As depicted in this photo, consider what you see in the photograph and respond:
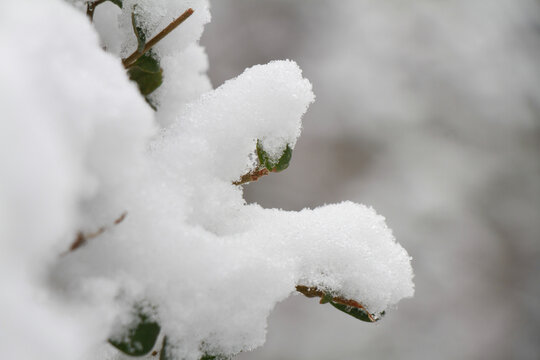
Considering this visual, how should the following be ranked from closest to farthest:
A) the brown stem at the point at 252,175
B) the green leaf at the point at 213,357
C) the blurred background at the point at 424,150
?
the green leaf at the point at 213,357 → the brown stem at the point at 252,175 → the blurred background at the point at 424,150

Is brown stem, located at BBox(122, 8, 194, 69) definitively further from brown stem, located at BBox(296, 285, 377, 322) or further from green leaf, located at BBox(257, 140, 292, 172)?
brown stem, located at BBox(296, 285, 377, 322)

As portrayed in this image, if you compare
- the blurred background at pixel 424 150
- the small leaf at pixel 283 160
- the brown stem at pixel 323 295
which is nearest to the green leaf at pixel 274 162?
the small leaf at pixel 283 160

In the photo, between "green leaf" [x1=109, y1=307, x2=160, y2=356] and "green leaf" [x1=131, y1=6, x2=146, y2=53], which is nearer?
"green leaf" [x1=109, y1=307, x2=160, y2=356]

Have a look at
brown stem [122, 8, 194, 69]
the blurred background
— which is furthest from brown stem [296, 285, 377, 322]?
the blurred background

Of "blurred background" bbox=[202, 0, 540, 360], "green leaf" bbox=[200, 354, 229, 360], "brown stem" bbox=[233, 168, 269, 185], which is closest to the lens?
"green leaf" bbox=[200, 354, 229, 360]

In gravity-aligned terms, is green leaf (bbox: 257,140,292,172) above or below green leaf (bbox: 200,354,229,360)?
above

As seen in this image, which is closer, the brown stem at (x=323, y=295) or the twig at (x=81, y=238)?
the twig at (x=81, y=238)

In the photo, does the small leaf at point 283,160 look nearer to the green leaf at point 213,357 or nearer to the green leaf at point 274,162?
the green leaf at point 274,162
